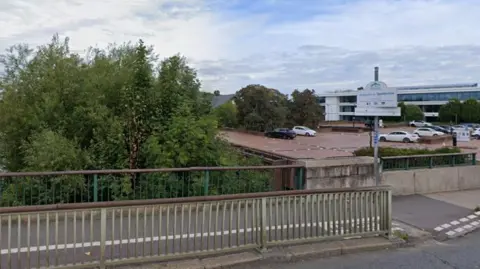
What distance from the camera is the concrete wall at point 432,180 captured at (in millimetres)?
11500

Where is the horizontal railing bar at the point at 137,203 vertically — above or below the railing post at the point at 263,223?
above

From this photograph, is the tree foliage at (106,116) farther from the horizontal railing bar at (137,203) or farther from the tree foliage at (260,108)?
the tree foliage at (260,108)

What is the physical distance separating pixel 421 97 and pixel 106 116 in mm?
121901

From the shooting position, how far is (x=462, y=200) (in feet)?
36.6

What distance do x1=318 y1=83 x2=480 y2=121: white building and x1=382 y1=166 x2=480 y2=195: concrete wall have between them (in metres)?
90.3

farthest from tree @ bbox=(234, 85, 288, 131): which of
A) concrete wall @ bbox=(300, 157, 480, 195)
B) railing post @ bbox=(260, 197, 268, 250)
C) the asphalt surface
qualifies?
railing post @ bbox=(260, 197, 268, 250)

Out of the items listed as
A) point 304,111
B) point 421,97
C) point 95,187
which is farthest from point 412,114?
point 95,187

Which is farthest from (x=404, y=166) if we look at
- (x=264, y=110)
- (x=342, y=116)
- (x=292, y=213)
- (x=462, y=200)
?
(x=342, y=116)

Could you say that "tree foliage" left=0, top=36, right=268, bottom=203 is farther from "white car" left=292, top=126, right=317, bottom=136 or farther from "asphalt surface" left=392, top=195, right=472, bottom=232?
"white car" left=292, top=126, right=317, bottom=136

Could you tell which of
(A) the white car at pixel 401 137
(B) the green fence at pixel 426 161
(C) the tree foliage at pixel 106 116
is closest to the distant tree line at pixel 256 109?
(A) the white car at pixel 401 137

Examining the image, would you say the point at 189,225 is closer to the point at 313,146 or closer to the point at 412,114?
the point at 313,146

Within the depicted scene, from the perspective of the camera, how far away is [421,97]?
117750mm

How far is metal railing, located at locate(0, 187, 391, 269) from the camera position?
4770 millimetres

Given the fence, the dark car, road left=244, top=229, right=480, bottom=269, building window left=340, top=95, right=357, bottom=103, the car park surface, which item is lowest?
the car park surface
